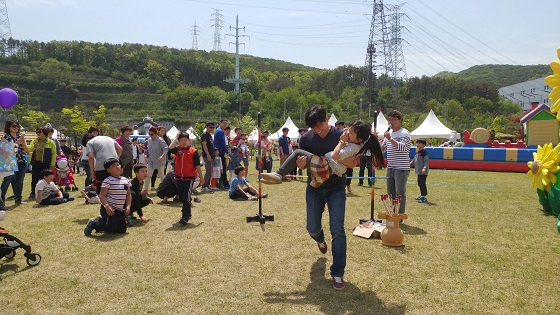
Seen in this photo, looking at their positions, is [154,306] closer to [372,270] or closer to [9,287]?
[9,287]

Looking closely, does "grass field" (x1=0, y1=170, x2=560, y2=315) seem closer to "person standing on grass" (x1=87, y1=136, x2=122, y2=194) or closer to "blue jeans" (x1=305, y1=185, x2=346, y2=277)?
"blue jeans" (x1=305, y1=185, x2=346, y2=277)

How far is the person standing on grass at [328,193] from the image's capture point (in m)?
4.37

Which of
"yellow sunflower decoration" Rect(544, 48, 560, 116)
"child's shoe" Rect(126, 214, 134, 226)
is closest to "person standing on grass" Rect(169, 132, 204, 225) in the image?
"child's shoe" Rect(126, 214, 134, 226)

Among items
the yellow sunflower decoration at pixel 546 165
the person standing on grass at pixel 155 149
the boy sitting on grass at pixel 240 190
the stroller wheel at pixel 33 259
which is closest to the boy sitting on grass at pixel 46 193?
the person standing on grass at pixel 155 149

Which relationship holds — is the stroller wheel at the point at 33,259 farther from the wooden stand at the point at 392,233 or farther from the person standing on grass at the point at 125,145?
the person standing on grass at the point at 125,145

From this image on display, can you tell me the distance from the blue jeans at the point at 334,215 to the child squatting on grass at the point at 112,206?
3722 mm

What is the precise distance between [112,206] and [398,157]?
525cm

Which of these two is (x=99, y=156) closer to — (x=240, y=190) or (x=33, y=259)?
(x=33, y=259)

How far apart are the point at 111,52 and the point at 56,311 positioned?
14763cm

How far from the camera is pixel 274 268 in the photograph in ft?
16.3

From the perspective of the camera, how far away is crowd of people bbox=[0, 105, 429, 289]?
4.38 meters

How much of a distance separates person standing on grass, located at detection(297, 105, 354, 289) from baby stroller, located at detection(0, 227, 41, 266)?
146 inches

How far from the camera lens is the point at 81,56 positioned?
13000 cm

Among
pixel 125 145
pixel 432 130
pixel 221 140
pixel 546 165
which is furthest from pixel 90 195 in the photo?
pixel 432 130
